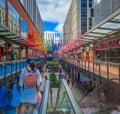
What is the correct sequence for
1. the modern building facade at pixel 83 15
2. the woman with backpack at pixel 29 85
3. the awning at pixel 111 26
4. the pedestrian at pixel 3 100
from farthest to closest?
the modern building facade at pixel 83 15, the awning at pixel 111 26, the pedestrian at pixel 3 100, the woman with backpack at pixel 29 85

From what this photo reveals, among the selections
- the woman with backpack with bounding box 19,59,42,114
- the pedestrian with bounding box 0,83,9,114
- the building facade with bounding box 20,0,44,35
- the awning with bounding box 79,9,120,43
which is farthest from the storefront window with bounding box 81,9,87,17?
the woman with backpack with bounding box 19,59,42,114

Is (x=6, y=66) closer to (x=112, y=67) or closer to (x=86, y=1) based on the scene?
(x=112, y=67)

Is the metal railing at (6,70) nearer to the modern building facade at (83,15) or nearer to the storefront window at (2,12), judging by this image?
the storefront window at (2,12)

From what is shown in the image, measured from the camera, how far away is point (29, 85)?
6516 millimetres

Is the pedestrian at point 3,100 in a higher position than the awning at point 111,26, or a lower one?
lower

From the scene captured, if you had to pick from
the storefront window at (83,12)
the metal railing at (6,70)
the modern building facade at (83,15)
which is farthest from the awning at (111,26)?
the storefront window at (83,12)

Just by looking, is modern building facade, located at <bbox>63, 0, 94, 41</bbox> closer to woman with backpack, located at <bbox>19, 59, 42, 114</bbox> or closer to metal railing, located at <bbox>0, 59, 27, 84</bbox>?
metal railing, located at <bbox>0, 59, 27, 84</bbox>

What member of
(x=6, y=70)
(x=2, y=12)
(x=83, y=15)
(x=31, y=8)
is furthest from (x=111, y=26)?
(x=83, y=15)

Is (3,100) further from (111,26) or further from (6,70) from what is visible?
(111,26)

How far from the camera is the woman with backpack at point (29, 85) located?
6.48 metres

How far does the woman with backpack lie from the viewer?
6.48 meters

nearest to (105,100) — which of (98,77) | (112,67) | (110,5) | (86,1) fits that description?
(112,67)

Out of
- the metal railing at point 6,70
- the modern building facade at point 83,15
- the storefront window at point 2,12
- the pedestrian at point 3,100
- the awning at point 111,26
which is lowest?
the pedestrian at point 3,100

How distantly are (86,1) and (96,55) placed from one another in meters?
72.4
